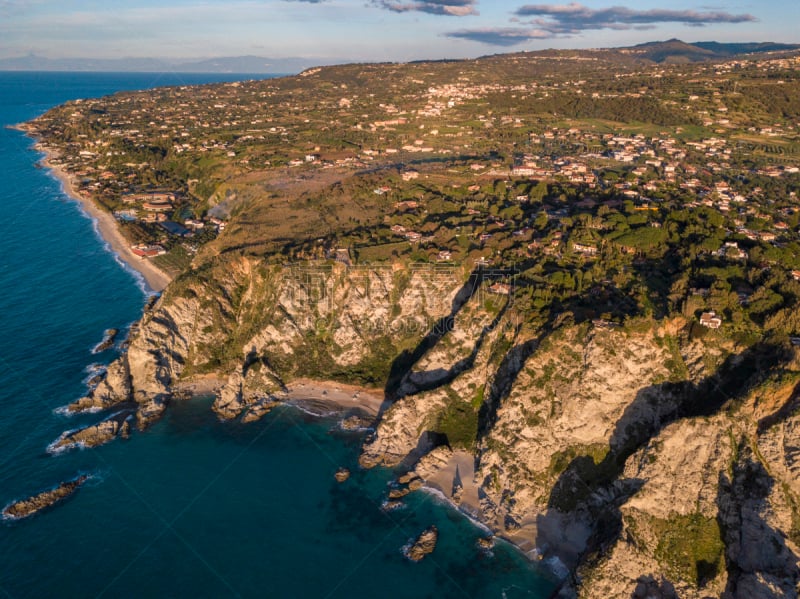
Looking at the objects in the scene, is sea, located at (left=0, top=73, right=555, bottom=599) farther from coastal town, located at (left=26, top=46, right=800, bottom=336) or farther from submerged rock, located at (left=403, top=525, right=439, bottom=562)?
coastal town, located at (left=26, top=46, right=800, bottom=336)

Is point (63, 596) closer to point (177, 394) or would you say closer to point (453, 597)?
point (177, 394)

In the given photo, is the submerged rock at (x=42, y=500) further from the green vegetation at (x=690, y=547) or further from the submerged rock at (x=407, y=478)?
the green vegetation at (x=690, y=547)

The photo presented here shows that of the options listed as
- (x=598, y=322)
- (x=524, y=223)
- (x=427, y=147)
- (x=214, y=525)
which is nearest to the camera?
(x=214, y=525)

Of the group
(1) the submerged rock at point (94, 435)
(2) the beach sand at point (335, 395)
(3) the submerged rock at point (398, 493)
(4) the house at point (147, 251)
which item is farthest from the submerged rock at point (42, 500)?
(4) the house at point (147, 251)

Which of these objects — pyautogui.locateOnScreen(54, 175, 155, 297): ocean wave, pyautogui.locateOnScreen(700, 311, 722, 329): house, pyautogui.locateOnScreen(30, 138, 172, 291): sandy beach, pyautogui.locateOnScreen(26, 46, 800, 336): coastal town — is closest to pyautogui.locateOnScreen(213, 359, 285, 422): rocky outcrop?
pyautogui.locateOnScreen(26, 46, 800, 336): coastal town

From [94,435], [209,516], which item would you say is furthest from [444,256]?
[94,435]

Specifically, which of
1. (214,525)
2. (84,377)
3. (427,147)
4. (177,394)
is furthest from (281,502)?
(427,147)
